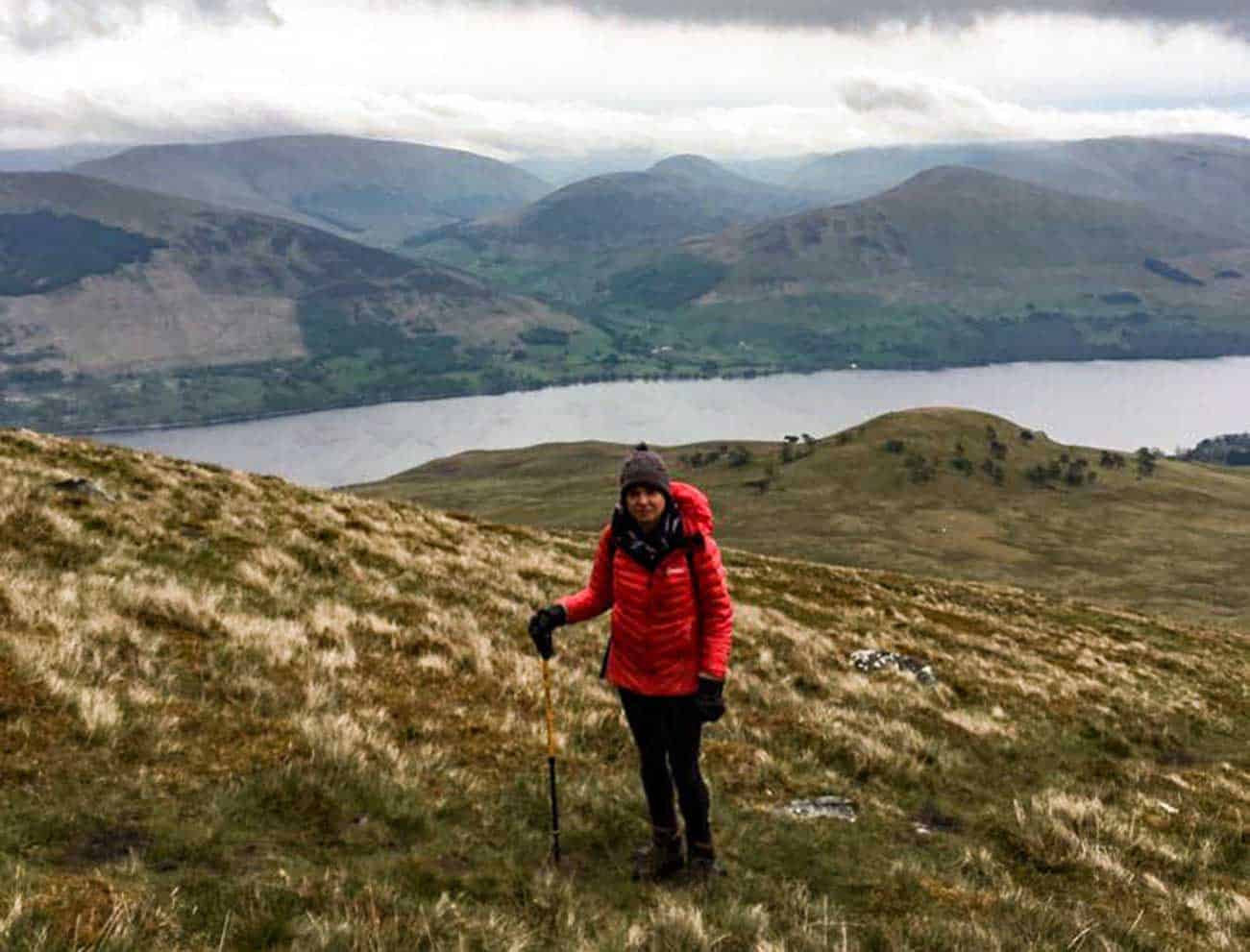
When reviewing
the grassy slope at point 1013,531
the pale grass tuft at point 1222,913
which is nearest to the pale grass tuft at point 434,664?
the pale grass tuft at point 1222,913

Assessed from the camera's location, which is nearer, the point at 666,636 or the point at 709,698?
the point at 709,698

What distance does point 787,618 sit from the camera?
2584cm

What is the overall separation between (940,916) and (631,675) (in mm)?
3406

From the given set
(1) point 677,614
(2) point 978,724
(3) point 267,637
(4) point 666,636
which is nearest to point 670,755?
(4) point 666,636

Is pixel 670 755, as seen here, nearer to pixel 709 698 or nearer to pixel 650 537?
pixel 709 698

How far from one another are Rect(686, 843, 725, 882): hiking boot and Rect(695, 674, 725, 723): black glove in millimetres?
1414

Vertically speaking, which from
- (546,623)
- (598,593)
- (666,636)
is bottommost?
(546,623)

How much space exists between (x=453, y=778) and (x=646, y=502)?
386 cm

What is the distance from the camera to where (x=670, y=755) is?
8.18m

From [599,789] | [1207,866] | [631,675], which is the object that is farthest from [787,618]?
[631,675]

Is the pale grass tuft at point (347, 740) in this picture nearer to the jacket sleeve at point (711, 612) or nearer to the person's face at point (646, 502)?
the jacket sleeve at point (711, 612)

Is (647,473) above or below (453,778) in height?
above

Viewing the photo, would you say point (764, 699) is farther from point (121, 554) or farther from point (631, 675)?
point (121, 554)

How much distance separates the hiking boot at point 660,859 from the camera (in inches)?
315
